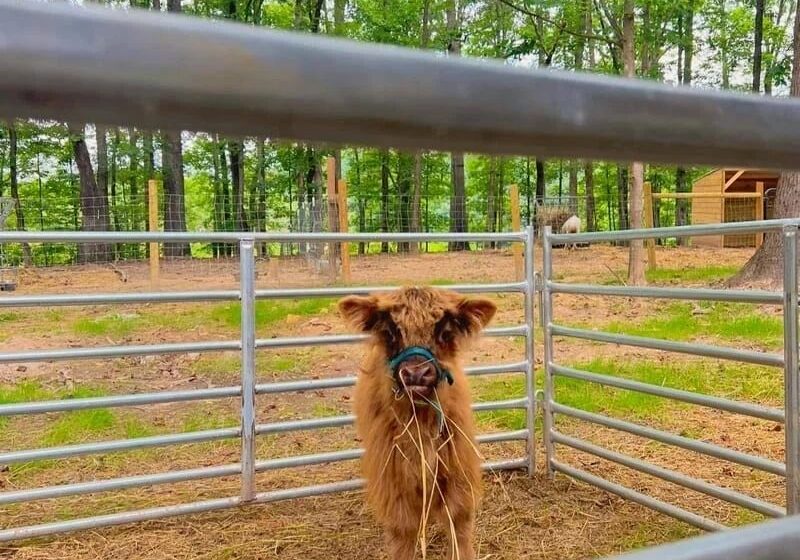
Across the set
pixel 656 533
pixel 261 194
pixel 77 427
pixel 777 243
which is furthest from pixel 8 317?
pixel 261 194

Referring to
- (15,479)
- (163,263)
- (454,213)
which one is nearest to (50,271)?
(163,263)

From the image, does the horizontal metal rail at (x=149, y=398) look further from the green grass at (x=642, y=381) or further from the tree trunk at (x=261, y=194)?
the tree trunk at (x=261, y=194)

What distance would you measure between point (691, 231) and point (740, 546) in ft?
11.8

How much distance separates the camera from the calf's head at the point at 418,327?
3139 millimetres

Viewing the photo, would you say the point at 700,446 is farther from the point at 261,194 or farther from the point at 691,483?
the point at 261,194

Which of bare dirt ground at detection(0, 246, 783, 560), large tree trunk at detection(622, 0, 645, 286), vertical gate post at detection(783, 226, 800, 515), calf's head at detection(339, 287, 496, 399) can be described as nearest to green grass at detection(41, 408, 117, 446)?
bare dirt ground at detection(0, 246, 783, 560)

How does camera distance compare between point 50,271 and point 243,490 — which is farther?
point 50,271

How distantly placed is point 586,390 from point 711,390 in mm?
1092

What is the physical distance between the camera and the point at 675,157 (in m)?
0.47

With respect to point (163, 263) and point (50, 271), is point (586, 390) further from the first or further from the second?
point (50, 271)

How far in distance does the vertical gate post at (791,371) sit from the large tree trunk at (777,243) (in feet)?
19.2

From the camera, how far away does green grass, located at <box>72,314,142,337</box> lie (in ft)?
→ 28.1

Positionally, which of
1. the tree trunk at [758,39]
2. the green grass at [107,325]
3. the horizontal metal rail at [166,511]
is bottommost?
the horizontal metal rail at [166,511]

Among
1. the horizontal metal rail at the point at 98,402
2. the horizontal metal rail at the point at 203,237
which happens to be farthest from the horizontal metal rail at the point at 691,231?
the horizontal metal rail at the point at 98,402
